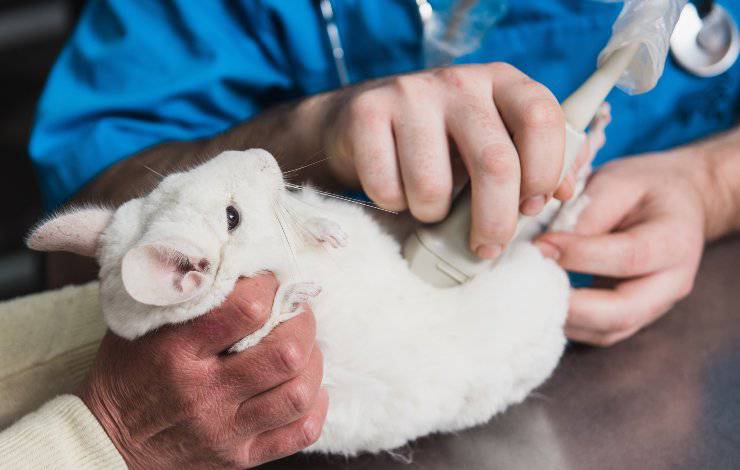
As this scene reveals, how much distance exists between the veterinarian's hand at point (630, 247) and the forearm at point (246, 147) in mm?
267

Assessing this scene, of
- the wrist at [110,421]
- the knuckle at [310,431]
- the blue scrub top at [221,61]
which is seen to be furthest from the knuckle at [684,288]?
the wrist at [110,421]

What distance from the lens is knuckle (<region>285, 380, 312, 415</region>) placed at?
51 centimetres

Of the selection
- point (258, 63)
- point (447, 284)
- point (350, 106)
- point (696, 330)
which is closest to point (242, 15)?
point (258, 63)

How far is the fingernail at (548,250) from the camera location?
2.24 feet

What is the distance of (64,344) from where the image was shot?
612 mm

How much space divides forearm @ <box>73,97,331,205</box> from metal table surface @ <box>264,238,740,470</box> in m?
0.29

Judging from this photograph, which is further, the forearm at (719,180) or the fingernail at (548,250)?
the forearm at (719,180)

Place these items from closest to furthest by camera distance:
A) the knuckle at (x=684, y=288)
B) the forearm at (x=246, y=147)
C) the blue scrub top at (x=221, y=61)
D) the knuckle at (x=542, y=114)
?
the knuckle at (x=542, y=114), the forearm at (x=246, y=147), the knuckle at (x=684, y=288), the blue scrub top at (x=221, y=61)

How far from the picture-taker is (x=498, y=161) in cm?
51

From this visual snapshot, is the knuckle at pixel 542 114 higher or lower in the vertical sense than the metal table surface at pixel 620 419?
higher

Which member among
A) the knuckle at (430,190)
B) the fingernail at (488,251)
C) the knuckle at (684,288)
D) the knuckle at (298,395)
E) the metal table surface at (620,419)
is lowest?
the metal table surface at (620,419)

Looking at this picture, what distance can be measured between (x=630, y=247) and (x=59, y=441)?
595 mm

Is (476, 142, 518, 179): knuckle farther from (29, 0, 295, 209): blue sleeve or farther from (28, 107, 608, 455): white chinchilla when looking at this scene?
(29, 0, 295, 209): blue sleeve

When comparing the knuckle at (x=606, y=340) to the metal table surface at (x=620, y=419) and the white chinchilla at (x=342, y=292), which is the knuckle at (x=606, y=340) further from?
the white chinchilla at (x=342, y=292)
